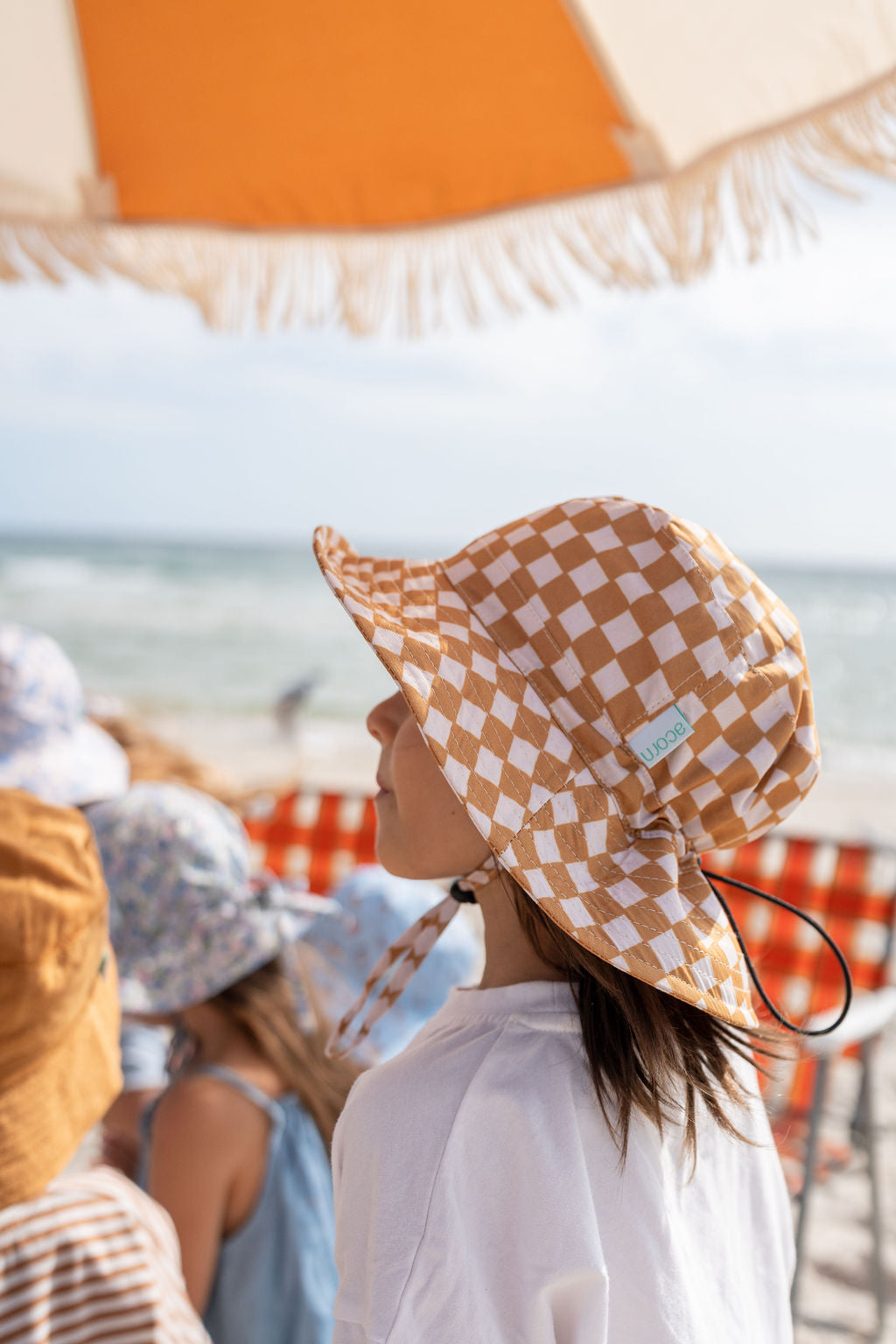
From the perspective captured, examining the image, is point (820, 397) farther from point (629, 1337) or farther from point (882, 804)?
point (629, 1337)

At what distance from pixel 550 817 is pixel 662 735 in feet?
0.43

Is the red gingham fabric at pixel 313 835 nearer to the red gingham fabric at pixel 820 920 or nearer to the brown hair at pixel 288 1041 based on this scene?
the red gingham fabric at pixel 820 920

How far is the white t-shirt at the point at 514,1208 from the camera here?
85 centimetres

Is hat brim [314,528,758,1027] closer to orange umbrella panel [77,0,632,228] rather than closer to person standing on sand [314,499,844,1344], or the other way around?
person standing on sand [314,499,844,1344]

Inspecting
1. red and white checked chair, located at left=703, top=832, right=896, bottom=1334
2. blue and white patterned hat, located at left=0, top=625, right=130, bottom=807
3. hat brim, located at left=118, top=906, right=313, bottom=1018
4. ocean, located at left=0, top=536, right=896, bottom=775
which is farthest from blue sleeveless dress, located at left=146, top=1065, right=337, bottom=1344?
ocean, located at left=0, top=536, right=896, bottom=775

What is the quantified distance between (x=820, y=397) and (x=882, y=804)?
169 ft

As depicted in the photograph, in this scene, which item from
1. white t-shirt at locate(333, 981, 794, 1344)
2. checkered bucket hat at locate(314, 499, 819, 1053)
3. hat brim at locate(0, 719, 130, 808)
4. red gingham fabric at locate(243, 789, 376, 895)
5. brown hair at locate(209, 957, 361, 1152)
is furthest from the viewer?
red gingham fabric at locate(243, 789, 376, 895)

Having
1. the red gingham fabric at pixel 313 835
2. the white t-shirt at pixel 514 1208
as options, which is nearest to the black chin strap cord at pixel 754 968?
Answer: the white t-shirt at pixel 514 1208

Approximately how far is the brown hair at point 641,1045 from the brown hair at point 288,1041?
2.62 ft

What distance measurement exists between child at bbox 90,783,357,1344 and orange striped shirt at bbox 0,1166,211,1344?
1.20 feet

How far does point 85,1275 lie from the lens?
1180 millimetres

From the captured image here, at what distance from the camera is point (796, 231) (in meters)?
1.63

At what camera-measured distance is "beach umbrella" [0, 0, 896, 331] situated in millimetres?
1625

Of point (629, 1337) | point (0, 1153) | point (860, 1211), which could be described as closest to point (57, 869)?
point (0, 1153)
